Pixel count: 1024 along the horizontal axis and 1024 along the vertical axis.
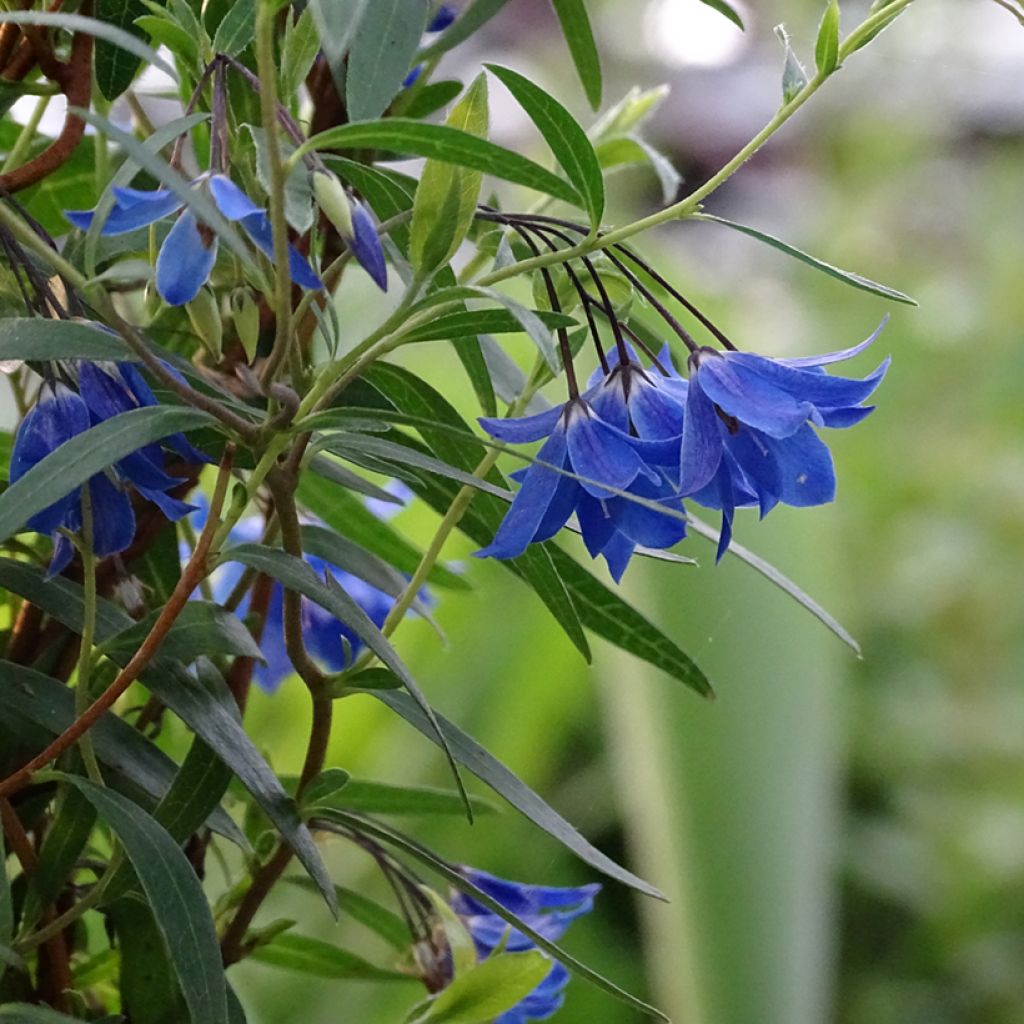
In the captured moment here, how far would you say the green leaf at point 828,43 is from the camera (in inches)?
9.9

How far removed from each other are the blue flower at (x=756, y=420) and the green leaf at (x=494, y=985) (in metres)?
0.11

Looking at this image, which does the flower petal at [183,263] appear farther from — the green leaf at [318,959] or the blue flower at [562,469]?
the green leaf at [318,959]

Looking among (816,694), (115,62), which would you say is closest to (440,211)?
(115,62)

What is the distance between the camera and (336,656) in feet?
1.37

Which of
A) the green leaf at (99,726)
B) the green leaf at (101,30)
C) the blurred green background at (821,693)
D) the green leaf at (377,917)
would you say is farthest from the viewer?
the blurred green background at (821,693)

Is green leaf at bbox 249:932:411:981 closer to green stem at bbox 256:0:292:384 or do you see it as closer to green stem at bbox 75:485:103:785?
green stem at bbox 75:485:103:785

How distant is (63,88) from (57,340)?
96 millimetres

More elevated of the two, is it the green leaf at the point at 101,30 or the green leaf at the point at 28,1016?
the green leaf at the point at 101,30

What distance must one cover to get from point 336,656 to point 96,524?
15 centimetres

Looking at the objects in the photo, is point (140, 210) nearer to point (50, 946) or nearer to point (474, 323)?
point (474, 323)

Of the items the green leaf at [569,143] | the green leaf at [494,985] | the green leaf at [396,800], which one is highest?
the green leaf at [569,143]

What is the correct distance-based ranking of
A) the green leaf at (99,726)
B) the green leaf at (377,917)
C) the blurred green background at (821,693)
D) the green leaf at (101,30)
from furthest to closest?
the blurred green background at (821,693), the green leaf at (377,917), the green leaf at (99,726), the green leaf at (101,30)

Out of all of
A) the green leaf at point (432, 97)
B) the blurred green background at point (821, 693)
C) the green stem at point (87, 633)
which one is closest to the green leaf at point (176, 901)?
the green stem at point (87, 633)

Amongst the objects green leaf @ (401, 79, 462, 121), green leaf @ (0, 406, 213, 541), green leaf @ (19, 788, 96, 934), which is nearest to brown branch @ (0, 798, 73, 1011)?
green leaf @ (19, 788, 96, 934)
